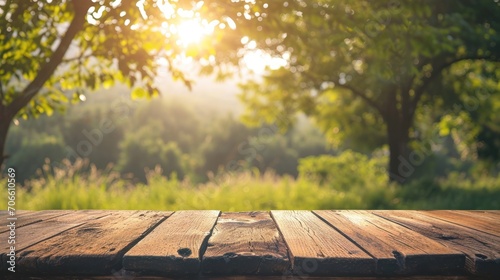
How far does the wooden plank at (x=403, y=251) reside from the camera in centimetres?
160

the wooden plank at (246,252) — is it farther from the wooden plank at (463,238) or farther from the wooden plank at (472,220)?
the wooden plank at (472,220)

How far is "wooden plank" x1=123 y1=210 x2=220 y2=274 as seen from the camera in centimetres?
157

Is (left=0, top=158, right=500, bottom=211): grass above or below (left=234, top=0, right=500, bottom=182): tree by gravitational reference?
below

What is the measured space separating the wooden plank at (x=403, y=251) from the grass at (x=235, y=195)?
7.85 meters

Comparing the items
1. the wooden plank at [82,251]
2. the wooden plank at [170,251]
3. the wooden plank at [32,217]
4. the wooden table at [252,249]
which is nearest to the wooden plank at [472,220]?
the wooden table at [252,249]

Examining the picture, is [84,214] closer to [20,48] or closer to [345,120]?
[20,48]

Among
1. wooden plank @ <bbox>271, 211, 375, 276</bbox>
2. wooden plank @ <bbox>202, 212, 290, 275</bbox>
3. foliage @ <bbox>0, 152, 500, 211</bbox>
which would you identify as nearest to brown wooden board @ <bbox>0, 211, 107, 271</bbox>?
wooden plank @ <bbox>202, 212, 290, 275</bbox>

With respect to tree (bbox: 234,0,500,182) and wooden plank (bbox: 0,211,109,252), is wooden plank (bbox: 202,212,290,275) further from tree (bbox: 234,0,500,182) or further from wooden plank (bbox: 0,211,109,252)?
tree (bbox: 234,0,500,182)

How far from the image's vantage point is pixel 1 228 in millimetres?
2217

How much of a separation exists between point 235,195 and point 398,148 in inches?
202

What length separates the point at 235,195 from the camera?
36.5ft

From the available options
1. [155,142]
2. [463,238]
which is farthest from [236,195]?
[155,142]

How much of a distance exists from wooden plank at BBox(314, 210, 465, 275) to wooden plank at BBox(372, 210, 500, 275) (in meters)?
0.05

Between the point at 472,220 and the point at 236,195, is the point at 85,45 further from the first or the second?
the point at 236,195
